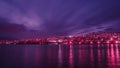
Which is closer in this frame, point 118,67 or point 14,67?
point 118,67

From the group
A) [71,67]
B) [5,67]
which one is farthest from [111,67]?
[5,67]

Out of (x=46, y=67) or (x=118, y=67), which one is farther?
(x=46, y=67)

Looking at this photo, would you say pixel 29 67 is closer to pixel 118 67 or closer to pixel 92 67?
pixel 92 67

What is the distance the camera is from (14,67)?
38188 millimetres

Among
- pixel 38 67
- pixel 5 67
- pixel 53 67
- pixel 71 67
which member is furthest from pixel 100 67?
pixel 5 67

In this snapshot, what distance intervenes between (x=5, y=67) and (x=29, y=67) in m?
4.36

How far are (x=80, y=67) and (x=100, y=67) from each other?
356cm

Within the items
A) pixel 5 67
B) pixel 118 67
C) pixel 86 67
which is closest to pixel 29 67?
pixel 5 67

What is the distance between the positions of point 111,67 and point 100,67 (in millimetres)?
1911

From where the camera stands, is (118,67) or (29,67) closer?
(118,67)

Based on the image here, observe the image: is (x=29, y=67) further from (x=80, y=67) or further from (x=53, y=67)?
(x=80, y=67)

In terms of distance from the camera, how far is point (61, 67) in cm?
3800

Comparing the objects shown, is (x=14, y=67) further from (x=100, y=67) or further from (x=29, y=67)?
(x=100, y=67)

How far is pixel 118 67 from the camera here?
3588 cm
